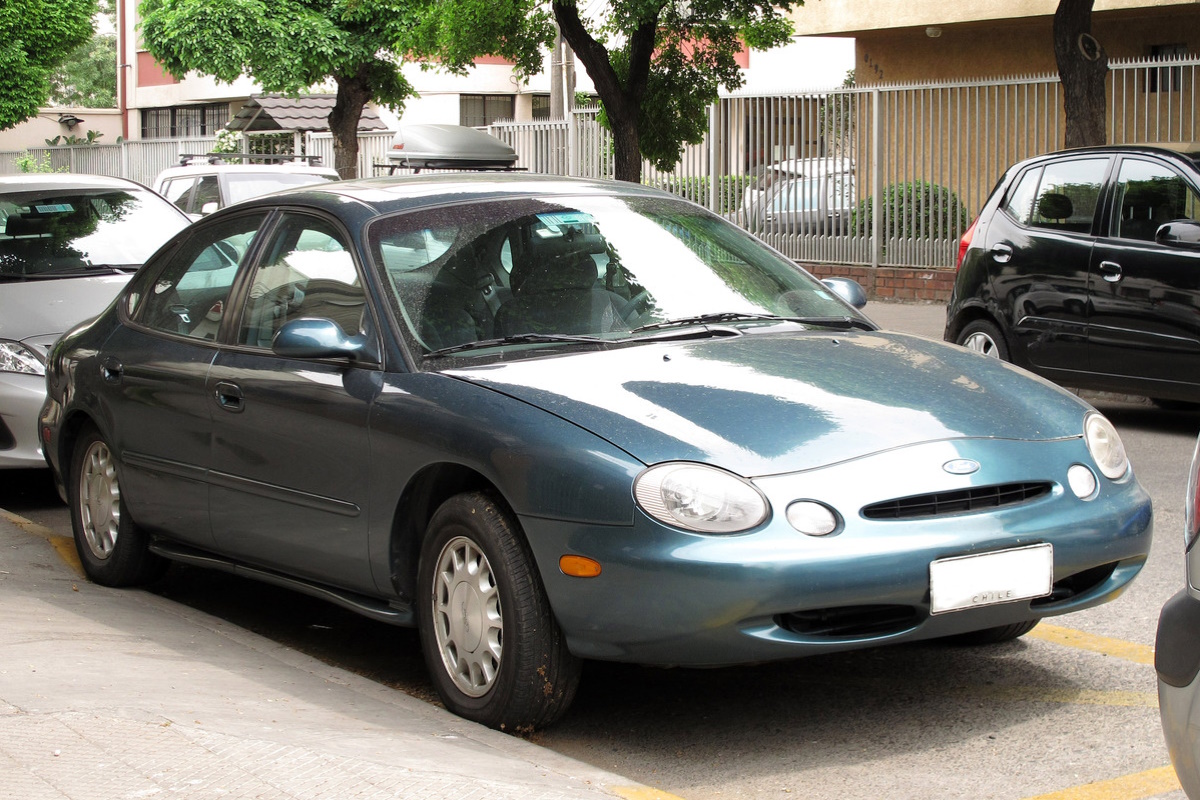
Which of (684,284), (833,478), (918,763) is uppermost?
(684,284)

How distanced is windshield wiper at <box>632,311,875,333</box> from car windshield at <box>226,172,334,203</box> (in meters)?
13.2

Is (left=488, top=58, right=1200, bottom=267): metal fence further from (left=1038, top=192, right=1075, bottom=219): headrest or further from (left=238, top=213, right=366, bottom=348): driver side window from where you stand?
(left=238, top=213, right=366, bottom=348): driver side window

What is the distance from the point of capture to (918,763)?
404 centimetres

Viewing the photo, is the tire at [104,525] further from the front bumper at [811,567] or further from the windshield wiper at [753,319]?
the front bumper at [811,567]

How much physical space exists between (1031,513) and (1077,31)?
36.7 ft

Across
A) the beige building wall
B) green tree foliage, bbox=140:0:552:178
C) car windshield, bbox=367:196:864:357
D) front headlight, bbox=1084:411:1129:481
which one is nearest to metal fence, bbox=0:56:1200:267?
the beige building wall

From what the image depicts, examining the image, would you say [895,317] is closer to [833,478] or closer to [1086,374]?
[1086,374]

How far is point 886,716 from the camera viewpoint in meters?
4.44

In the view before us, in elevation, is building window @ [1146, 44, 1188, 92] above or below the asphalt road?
above

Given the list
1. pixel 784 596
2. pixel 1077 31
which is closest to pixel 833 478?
pixel 784 596

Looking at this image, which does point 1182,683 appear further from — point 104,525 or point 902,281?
point 902,281

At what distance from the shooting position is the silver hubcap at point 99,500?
616 centimetres

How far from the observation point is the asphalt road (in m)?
3.95

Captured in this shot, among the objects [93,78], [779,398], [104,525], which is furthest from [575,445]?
[93,78]
